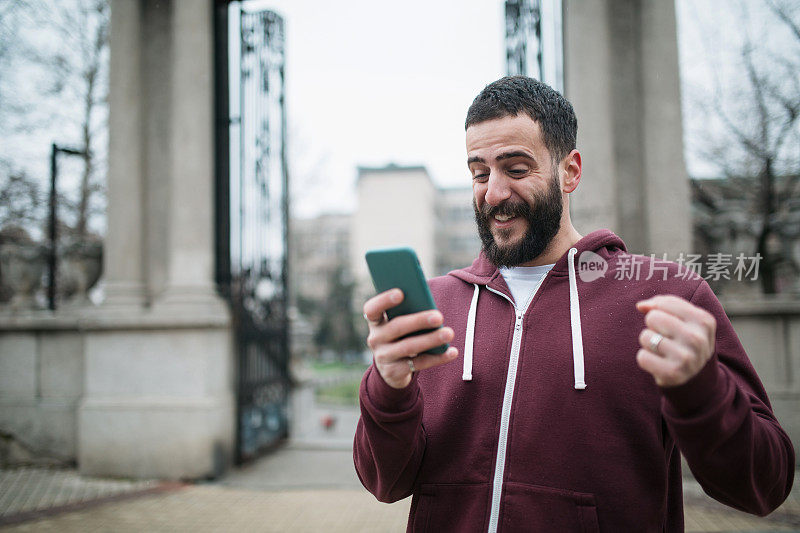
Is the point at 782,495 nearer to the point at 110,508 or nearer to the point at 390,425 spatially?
the point at 390,425

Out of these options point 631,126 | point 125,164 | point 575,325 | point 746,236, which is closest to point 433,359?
point 575,325

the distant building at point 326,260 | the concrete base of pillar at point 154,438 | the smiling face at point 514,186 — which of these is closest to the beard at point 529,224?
the smiling face at point 514,186

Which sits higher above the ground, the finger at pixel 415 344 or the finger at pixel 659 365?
the finger at pixel 415 344

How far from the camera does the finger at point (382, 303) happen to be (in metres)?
1.30

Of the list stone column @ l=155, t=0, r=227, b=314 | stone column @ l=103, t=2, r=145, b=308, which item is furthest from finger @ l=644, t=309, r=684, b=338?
stone column @ l=103, t=2, r=145, b=308

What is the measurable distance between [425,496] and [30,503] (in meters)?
6.56

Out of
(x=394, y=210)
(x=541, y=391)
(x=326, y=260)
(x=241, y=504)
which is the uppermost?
(x=394, y=210)

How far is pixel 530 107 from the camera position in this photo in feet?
5.60

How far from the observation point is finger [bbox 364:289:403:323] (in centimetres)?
130

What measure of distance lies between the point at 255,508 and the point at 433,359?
5.37 metres

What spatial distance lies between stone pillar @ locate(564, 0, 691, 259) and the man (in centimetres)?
526

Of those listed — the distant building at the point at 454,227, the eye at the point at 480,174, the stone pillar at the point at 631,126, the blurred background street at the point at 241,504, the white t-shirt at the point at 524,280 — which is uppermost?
the distant building at the point at 454,227

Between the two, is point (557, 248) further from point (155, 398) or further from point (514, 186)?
point (155, 398)

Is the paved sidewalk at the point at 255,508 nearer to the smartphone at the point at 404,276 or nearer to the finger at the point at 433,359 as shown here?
the finger at the point at 433,359
